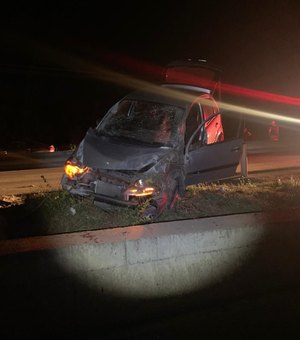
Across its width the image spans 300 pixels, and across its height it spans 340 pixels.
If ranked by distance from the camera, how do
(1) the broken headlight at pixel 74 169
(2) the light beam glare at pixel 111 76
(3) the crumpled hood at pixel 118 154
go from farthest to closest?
(2) the light beam glare at pixel 111 76, (1) the broken headlight at pixel 74 169, (3) the crumpled hood at pixel 118 154

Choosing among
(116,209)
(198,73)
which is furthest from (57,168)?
(116,209)

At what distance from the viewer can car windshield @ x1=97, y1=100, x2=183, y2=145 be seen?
7.37 meters

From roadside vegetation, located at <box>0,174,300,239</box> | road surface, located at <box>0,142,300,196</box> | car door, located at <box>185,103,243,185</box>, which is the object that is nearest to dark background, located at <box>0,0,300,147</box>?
road surface, located at <box>0,142,300,196</box>

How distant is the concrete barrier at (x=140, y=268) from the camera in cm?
344

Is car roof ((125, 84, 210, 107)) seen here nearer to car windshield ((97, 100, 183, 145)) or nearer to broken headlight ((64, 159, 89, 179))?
car windshield ((97, 100, 183, 145))

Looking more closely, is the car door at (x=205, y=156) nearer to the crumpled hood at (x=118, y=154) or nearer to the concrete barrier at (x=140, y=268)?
the crumpled hood at (x=118, y=154)

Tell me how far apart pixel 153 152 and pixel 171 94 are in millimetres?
1893

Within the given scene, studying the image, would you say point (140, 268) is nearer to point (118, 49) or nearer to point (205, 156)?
point (205, 156)

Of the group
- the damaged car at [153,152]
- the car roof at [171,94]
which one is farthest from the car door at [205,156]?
the car roof at [171,94]

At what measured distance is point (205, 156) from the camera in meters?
7.61

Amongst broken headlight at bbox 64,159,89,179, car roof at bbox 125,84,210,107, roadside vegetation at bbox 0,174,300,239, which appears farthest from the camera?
car roof at bbox 125,84,210,107

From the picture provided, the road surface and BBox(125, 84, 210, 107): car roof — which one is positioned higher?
BBox(125, 84, 210, 107): car roof

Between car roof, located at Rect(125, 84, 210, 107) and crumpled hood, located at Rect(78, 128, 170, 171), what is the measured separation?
1.35 meters

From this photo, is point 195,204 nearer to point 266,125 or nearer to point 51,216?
point 51,216
